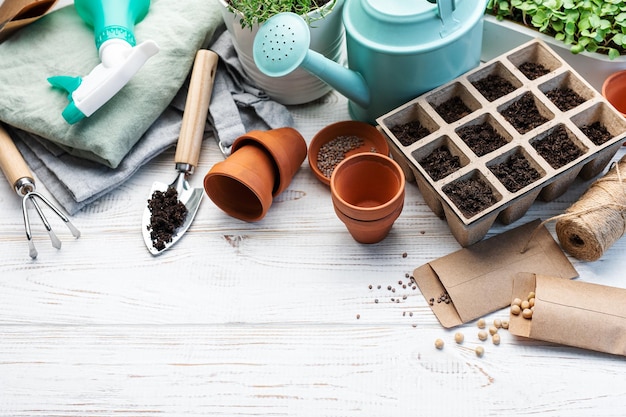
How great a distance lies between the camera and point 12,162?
4.29 ft

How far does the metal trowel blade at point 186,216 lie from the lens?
4.15 feet

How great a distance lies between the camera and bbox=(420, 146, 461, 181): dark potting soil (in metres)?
1.19

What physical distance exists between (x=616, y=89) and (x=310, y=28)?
60 centimetres

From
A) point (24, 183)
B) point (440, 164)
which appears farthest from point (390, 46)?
point (24, 183)

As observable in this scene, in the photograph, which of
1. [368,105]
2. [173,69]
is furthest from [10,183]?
[368,105]

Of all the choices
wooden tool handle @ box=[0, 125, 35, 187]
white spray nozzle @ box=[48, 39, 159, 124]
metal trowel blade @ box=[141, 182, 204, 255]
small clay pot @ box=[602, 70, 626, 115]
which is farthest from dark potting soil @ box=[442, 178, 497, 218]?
wooden tool handle @ box=[0, 125, 35, 187]

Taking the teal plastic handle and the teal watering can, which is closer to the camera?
the teal watering can

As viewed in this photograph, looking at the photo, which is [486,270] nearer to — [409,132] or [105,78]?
[409,132]

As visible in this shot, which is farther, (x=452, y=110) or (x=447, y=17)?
(x=452, y=110)

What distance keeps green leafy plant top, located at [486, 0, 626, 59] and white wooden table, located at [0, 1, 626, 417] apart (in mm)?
265

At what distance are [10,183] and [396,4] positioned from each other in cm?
82

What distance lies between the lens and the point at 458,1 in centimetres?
115

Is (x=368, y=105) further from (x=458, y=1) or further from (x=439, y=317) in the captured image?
(x=439, y=317)

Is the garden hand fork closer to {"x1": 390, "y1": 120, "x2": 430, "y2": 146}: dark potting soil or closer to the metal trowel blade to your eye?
the metal trowel blade
